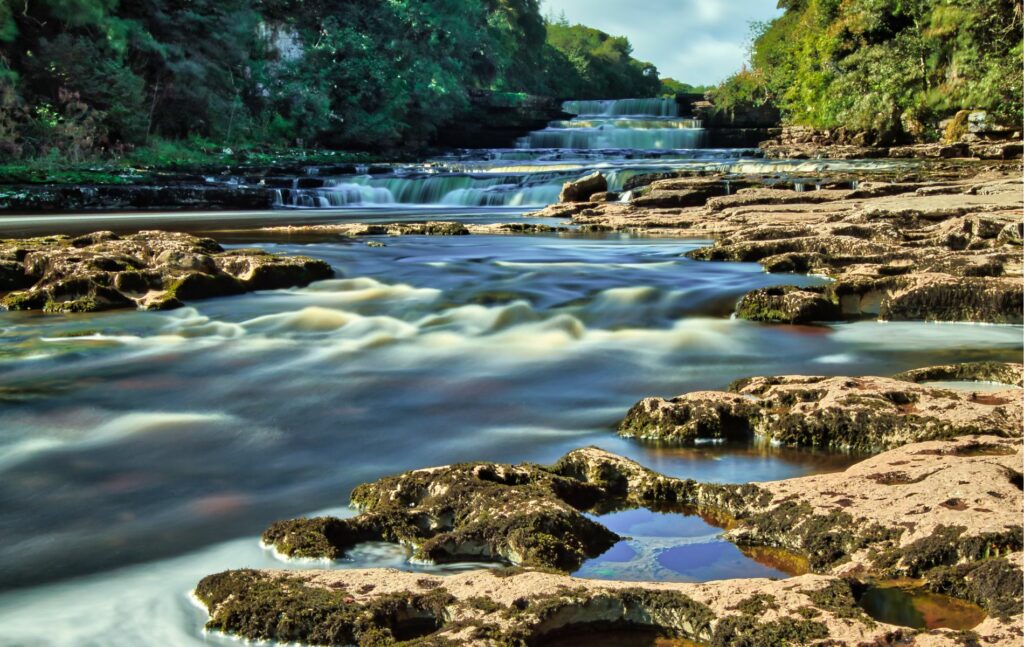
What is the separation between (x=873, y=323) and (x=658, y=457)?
10.4 ft

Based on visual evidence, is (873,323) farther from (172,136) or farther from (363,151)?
(363,151)

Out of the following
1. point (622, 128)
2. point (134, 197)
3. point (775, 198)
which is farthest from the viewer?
point (622, 128)

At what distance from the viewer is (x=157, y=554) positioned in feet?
9.67

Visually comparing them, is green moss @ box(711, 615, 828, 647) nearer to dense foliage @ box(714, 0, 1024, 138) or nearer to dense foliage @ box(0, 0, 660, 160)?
dense foliage @ box(714, 0, 1024, 138)

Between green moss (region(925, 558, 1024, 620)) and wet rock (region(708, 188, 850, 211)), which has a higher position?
wet rock (region(708, 188, 850, 211))

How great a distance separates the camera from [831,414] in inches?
143

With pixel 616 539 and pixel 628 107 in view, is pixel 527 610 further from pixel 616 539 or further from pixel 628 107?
pixel 628 107

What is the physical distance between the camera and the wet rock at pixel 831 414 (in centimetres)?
346

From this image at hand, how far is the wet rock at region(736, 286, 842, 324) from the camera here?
6.20 meters

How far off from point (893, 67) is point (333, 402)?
97.4 ft

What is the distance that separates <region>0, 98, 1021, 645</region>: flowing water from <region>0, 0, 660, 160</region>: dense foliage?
21.8 m

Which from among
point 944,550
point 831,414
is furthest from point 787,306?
point 944,550

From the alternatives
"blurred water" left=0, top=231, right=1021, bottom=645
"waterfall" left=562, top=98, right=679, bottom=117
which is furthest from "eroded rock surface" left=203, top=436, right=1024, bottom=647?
"waterfall" left=562, top=98, right=679, bottom=117

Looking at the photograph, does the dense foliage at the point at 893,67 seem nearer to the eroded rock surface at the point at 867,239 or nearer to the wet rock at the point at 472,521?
the eroded rock surface at the point at 867,239
